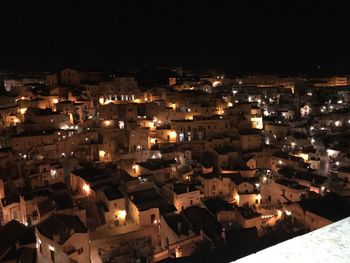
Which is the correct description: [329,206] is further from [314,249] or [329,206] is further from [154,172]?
[314,249]

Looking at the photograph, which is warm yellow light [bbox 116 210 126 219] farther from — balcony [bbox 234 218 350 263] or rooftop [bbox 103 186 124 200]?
balcony [bbox 234 218 350 263]

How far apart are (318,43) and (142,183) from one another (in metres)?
64.0

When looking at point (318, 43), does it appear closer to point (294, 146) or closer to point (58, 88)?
point (294, 146)

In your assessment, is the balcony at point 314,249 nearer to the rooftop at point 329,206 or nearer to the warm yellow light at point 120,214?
the rooftop at point 329,206

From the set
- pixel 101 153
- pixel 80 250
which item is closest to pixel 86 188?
pixel 101 153

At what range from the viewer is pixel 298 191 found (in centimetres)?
1828

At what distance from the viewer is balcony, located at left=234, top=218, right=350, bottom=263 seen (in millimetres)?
1963

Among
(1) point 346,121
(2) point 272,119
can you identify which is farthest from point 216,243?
(1) point 346,121

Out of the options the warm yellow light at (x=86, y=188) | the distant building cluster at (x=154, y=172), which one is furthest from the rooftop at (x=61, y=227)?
the warm yellow light at (x=86, y=188)

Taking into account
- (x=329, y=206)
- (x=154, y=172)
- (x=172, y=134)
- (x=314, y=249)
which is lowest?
(x=329, y=206)

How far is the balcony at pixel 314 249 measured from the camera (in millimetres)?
1963

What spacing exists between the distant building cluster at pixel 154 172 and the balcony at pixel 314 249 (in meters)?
11.3

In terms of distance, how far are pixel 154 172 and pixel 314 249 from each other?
59.1ft

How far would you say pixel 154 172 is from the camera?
1989 cm
